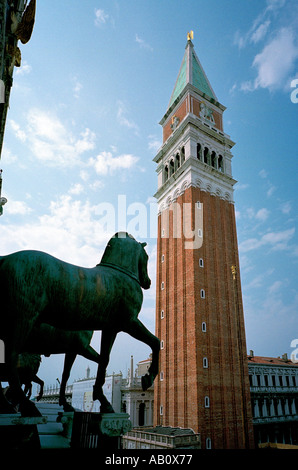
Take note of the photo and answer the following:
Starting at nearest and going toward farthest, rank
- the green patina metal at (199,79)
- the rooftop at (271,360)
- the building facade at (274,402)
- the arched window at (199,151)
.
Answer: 1. the arched window at (199,151)
2. the building facade at (274,402)
3. the green patina metal at (199,79)
4. the rooftop at (271,360)

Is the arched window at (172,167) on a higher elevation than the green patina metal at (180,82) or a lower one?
lower

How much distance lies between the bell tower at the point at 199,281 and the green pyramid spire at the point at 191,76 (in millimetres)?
254

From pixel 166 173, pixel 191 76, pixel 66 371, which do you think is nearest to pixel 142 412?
pixel 166 173

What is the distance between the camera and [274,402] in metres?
38.3

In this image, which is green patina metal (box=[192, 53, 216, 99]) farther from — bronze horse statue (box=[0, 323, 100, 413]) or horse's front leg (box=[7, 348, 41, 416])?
horse's front leg (box=[7, 348, 41, 416])

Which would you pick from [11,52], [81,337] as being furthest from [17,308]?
[11,52]

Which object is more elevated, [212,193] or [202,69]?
[202,69]

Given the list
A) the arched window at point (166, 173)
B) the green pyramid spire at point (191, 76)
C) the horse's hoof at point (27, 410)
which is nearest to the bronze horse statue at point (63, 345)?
the horse's hoof at point (27, 410)

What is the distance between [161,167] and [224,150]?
761 centimetres

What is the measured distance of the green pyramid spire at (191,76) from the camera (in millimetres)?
37500

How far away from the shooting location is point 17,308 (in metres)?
2.95

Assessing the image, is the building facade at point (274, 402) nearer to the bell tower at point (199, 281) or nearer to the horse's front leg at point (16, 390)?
the bell tower at point (199, 281)
